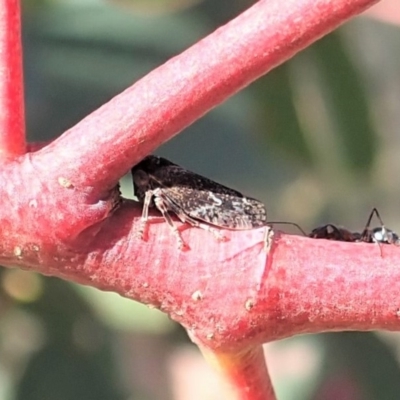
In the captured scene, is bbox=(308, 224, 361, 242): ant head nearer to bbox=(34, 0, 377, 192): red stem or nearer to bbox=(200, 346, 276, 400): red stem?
bbox=(200, 346, 276, 400): red stem

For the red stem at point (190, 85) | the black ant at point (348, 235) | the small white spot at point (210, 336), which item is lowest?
the small white spot at point (210, 336)

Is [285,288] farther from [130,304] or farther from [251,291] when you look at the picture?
[130,304]

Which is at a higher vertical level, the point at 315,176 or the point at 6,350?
the point at 315,176

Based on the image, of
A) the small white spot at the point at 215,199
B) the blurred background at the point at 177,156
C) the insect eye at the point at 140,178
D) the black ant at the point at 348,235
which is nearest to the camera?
the small white spot at the point at 215,199

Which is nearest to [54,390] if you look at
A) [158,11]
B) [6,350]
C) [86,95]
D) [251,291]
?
[6,350]

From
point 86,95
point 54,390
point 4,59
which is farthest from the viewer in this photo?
point 86,95

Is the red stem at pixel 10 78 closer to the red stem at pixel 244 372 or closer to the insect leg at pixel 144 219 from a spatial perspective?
the insect leg at pixel 144 219

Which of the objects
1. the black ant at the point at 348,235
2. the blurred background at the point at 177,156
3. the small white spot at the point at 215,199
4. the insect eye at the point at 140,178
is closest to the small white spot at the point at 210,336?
the small white spot at the point at 215,199

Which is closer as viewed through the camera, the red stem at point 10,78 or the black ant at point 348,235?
the red stem at point 10,78

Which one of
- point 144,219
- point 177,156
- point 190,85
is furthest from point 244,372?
point 177,156
